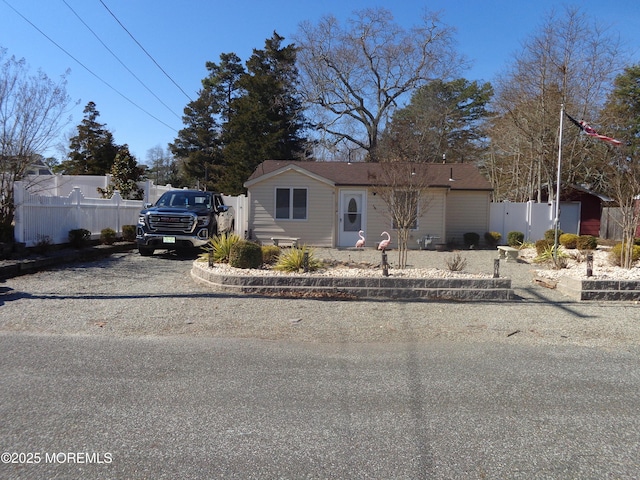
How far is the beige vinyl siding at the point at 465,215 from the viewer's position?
65.4 feet

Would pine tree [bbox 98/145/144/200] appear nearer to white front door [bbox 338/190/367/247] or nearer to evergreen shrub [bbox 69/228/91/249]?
evergreen shrub [bbox 69/228/91/249]

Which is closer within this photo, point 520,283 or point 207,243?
point 520,283

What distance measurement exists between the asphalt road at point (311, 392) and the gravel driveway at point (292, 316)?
5cm

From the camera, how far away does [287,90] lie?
36938mm

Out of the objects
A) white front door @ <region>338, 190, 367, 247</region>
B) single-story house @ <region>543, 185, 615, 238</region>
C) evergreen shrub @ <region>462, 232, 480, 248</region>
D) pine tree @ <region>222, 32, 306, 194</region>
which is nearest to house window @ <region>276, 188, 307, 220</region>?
white front door @ <region>338, 190, 367, 247</region>

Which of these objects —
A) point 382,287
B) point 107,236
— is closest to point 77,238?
point 107,236

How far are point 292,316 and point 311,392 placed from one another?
2.99 metres

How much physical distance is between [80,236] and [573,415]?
41.7 ft

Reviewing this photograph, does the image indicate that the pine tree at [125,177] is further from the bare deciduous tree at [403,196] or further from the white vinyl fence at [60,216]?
the bare deciduous tree at [403,196]

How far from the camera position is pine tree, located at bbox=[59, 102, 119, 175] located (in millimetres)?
37128

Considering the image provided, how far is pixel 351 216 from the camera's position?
60.8 ft

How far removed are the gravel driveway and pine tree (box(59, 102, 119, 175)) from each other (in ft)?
99.0

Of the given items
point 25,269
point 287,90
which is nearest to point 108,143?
point 287,90

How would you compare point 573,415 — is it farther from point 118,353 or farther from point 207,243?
point 207,243
